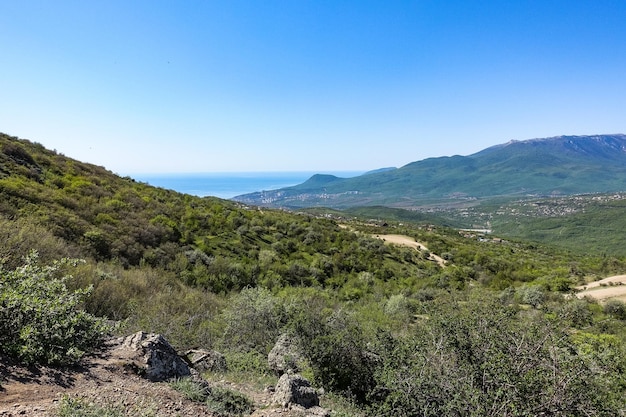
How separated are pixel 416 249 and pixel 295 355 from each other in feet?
87.6

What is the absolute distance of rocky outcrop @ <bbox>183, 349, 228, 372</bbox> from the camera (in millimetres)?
6703

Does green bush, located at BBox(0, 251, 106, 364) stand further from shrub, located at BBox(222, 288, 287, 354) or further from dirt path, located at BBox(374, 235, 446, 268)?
dirt path, located at BBox(374, 235, 446, 268)

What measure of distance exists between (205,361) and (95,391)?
→ 271 cm

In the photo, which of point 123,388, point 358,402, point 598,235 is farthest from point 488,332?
point 598,235

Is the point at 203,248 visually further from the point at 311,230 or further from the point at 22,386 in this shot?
the point at 22,386

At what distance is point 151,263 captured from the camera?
47.5 feet

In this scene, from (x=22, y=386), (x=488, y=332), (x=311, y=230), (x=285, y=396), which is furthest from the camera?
(x=311, y=230)

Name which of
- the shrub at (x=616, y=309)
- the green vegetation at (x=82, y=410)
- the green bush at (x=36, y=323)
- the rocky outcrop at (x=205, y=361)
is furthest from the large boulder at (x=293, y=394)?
the shrub at (x=616, y=309)

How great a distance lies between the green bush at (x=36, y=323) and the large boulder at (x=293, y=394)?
10.1 feet

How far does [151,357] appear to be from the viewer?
552cm

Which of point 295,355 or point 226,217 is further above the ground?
point 226,217

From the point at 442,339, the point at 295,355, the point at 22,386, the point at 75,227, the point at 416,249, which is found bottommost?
the point at 416,249

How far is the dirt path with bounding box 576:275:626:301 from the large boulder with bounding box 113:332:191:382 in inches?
876

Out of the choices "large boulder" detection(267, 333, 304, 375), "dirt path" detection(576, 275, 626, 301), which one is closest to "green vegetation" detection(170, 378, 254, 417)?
"large boulder" detection(267, 333, 304, 375)
